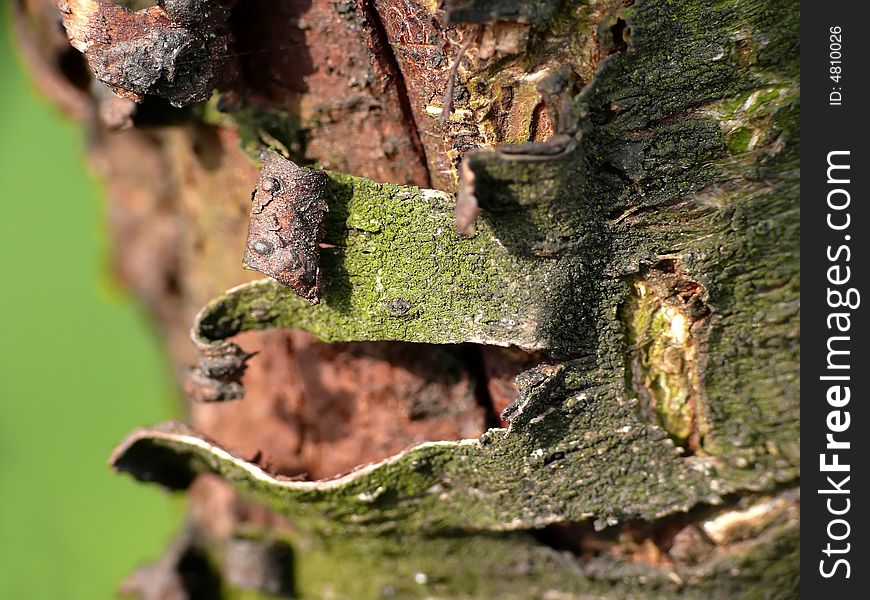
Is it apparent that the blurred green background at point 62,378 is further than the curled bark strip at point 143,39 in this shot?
Yes

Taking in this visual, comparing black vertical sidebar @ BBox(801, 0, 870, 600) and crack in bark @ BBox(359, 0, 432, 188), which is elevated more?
crack in bark @ BBox(359, 0, 432, 188)

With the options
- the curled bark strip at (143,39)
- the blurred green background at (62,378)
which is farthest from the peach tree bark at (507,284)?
the blurred green background at (62,378)

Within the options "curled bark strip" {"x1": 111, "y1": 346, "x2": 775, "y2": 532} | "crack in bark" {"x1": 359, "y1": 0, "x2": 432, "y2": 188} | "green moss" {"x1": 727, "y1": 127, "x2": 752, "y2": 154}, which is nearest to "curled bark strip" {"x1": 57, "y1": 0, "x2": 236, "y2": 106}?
"crack in bark" {"x1": 359, "y1": 0, "x2": 432, "y2": 188}

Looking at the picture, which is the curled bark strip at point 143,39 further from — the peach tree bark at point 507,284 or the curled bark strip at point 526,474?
the curled bark strip at point 526,474

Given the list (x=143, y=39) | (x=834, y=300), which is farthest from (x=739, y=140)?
(x=143, y=39)

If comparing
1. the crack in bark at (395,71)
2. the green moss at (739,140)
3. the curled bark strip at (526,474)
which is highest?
the crack in bark at (395,71)

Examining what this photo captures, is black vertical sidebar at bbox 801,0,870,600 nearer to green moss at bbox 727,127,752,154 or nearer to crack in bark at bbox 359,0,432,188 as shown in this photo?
green moss at bbox 727,127,752,154
